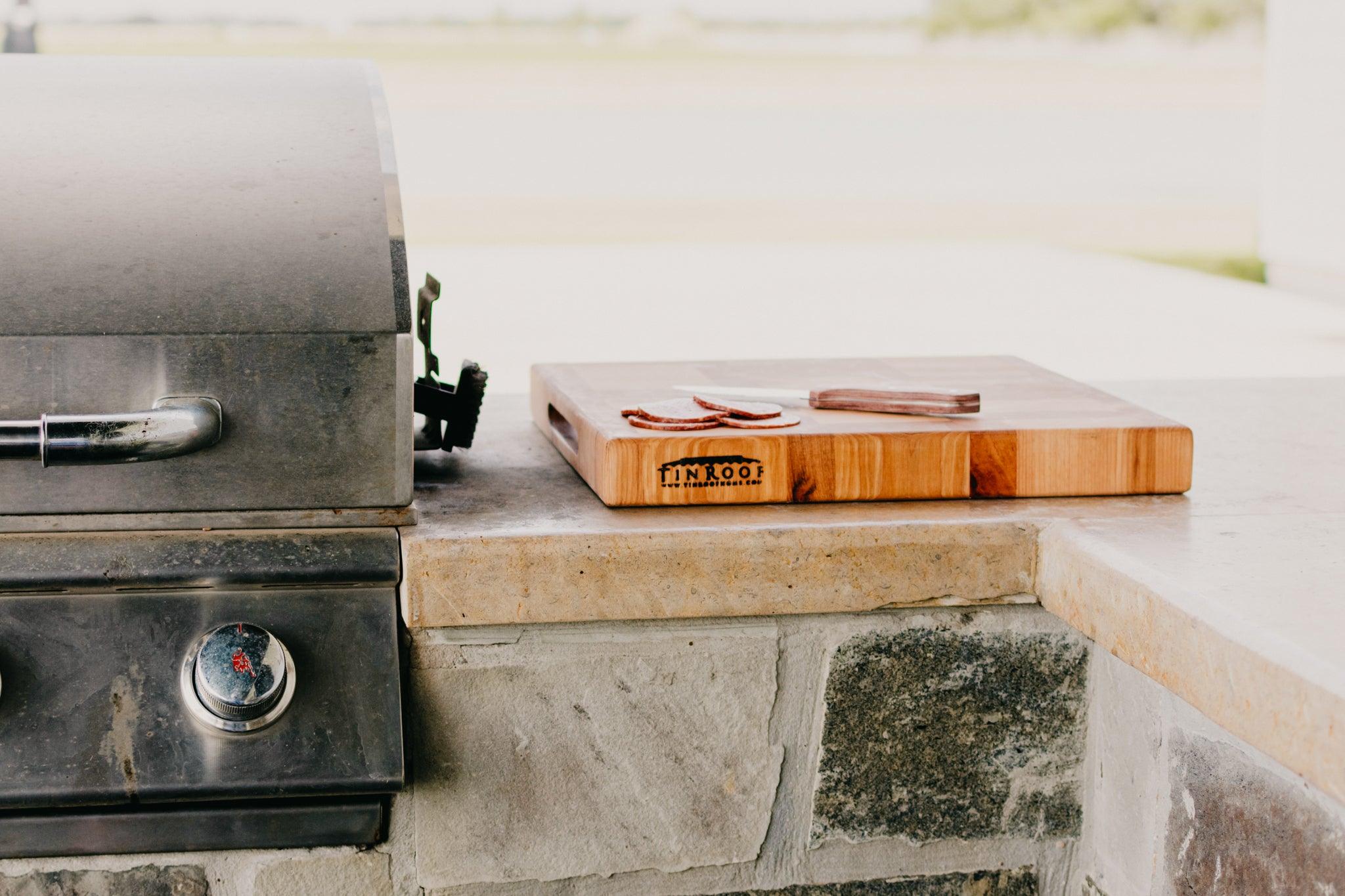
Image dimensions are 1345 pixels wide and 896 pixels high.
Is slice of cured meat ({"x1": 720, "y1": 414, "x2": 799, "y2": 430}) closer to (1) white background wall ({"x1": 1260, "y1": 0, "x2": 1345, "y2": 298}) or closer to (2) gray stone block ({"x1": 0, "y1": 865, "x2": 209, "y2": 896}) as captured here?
Answer: (2) gray stone block ({"x1": 0, "y1": 865, "x2": 209, "y2": 896})

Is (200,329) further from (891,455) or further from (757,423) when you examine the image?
(891,455)

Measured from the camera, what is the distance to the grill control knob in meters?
0.95

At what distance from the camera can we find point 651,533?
990mm

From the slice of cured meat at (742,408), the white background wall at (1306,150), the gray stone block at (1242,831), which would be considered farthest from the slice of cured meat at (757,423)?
the white background wall at (1306,150)

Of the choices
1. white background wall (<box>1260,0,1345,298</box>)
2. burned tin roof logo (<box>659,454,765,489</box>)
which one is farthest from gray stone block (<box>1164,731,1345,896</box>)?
white background wall (<box>1260,0,1345,298</box>)

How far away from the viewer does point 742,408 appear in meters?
1.11

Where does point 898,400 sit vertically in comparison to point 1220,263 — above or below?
above

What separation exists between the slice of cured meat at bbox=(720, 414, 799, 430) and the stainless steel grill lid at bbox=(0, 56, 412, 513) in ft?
0.84

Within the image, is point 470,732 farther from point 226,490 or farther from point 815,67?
point 815,67

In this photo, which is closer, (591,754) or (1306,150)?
(591,754)

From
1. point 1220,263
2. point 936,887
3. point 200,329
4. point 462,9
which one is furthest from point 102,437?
point 462,9

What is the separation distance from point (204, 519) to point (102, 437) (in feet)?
0.36

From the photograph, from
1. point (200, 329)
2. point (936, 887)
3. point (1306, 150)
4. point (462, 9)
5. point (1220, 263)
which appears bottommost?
point (936, 887)

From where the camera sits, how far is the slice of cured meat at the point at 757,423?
1.09m
